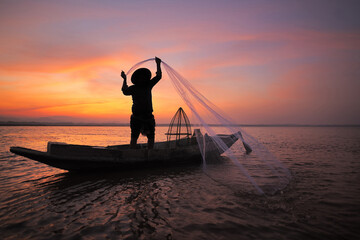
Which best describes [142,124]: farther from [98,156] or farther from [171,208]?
[171,208]

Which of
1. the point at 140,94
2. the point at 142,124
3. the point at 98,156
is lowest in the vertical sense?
the point at 98,156

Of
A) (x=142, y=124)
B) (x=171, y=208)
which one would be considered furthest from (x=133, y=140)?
(x=171, y=208)

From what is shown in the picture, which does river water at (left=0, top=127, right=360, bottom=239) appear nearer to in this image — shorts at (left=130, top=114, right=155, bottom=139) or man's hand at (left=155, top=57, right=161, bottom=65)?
shorts at (left=130, top=114, right=155, bottom=139)

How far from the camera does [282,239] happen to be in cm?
323

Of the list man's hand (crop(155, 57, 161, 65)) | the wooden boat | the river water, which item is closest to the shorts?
the wooden boat

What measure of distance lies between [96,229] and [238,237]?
250cm

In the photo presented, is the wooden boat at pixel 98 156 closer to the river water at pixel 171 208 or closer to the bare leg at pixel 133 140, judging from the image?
the bare leg at pixel 133 140

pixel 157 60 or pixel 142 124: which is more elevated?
pixel 157 60

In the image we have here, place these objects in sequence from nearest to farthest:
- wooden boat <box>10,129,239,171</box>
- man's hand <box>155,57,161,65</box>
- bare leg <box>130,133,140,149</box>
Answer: wooden boat <box>10,129,239,171</box> → man's hand <box>155,57,161,65</box> → bare leg <box>130,133,140,149</box>

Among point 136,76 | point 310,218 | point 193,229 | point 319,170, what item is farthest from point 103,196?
point 319,170

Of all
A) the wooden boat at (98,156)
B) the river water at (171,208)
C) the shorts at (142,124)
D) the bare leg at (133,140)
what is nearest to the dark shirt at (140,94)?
the shorts at (142,124)

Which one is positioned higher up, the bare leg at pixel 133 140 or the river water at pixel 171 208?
the bare leg at pixel 133 140

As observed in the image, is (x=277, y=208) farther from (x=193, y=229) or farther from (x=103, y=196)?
(x=103, y=196)

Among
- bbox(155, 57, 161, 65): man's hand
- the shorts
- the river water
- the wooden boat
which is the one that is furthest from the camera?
the shorts
